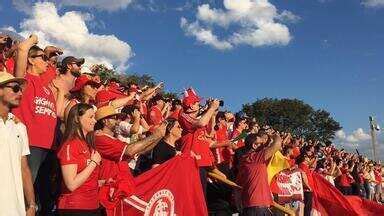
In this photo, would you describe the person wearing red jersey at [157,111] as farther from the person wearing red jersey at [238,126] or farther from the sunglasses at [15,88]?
the sunglasses at [15,88]

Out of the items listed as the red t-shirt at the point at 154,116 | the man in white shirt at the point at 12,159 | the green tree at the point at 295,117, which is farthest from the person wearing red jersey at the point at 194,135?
the green tree at the point at 295,117

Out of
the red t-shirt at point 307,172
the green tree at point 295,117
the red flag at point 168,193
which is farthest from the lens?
the green tree at point 295,117

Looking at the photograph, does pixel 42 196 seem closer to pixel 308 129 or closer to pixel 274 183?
pixel 274 183

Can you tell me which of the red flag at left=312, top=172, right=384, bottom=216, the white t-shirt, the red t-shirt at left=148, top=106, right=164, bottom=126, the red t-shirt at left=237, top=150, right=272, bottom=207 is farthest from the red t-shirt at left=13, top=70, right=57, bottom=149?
the red flag at left=312, top=172, right=384, bottom=216

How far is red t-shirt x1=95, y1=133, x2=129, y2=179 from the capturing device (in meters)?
6.11

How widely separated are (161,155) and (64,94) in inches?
72.9

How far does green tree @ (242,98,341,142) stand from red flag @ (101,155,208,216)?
9211 centimetres

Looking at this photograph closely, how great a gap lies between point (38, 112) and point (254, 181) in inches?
161

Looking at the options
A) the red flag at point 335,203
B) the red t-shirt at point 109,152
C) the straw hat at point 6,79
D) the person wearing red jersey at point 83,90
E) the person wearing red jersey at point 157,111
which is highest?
the person wearing red jersey at point 157,111

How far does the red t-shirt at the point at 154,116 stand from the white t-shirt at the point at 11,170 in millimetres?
6543

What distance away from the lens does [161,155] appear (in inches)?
343

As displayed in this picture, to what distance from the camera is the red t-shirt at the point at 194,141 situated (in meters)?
9.29

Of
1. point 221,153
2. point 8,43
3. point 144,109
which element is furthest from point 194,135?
point 8,43

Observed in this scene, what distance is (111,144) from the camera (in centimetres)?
611
